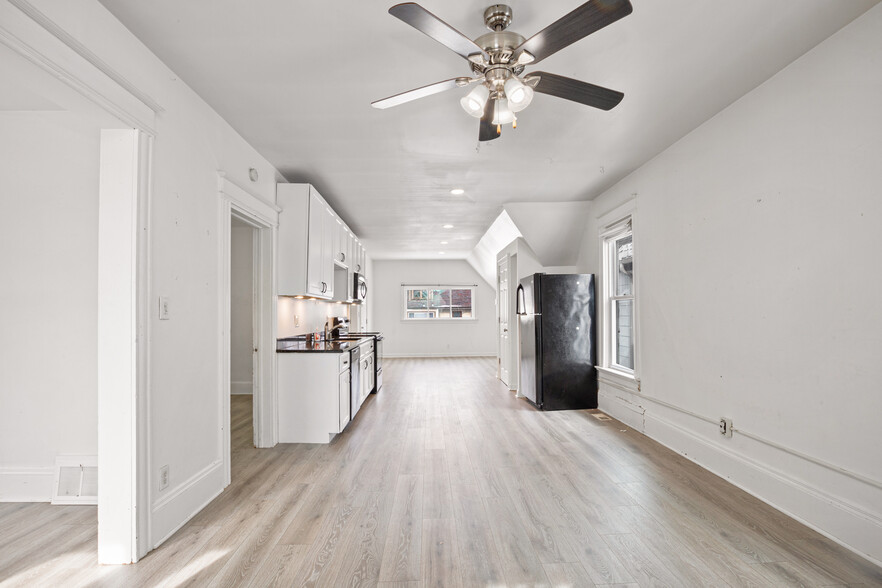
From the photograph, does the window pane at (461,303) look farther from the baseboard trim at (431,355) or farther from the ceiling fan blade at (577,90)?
the ceiling fan blade at (577,90)

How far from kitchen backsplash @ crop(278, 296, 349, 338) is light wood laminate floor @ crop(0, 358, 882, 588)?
4.26 ft

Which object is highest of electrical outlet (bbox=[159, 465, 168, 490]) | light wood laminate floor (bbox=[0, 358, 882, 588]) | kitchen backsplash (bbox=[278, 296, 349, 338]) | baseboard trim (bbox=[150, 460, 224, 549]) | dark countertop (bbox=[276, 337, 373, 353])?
kitchen backsplash (bbox=[278, 296, 349, 338])

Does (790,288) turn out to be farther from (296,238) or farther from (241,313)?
(241,313)

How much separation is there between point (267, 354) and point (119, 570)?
75.6 inches

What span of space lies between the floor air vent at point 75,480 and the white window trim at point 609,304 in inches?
169

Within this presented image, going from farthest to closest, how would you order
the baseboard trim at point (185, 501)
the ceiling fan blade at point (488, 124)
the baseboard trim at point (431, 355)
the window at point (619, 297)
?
the baseboard trim at point (431, 355)
the window at point (619, 297)
the baseboard trim at point (185, 501)
the ceiling fan blade at point (488, 124)

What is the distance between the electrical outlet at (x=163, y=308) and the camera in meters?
2.21

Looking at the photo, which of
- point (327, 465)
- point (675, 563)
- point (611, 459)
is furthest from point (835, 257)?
point (327, 465)

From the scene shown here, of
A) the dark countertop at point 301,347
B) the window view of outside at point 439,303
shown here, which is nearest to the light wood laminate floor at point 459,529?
the dark countertop at point 301,347

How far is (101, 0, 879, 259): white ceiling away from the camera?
1.91m

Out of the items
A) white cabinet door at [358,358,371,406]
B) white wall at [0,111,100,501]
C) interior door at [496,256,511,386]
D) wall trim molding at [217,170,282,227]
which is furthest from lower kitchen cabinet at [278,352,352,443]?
interior door at [496,256,511,386]

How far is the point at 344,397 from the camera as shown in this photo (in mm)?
4023

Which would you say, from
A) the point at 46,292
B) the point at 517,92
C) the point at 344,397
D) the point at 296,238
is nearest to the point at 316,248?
the point at 296,238

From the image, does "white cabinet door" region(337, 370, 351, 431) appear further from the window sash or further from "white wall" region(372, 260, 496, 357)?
"white wall" region(372, 260, 496, 357)
